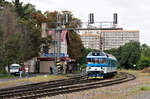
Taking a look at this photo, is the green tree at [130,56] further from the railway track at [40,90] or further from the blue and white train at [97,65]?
the railway track at [40,90]

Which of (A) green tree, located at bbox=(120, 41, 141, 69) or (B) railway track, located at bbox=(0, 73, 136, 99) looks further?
(A) green tree, located at bbox=(120, 41, 141, 69)

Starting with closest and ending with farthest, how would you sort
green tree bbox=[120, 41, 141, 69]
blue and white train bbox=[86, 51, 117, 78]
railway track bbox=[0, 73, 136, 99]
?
railway track bbox=[0, 73, 136, 99], blue and white train bbox=[86, 51, 117, 78], green tree bbox=[120, 41, 141, 69]

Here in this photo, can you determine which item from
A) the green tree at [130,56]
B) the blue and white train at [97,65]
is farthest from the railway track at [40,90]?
the green tree at [130,56]

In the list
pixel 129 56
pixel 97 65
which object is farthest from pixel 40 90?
pixel 129 56

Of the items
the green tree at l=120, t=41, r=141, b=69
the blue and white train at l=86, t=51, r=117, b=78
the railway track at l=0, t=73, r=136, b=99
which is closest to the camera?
the railway track at l=0, t=73, r=136, b=99

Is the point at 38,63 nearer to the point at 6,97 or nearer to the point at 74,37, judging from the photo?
the point at 74,37

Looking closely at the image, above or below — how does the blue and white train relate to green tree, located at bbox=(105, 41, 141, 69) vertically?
above

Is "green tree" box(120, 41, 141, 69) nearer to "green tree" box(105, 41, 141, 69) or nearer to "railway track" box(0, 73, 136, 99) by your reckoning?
"green tree" box(105, 41, 141, 69)

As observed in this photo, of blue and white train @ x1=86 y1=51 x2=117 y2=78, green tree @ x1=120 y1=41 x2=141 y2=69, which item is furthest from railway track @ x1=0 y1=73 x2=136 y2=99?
green tree @ x1=120 y1=41 x2=141 y2=69

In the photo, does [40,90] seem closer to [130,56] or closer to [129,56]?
[130,56]

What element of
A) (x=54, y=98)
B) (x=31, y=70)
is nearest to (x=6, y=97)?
(x=54, y=98)

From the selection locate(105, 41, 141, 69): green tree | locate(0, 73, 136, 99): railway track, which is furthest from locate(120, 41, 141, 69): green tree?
locate(0, 73, 136, 99): railway track

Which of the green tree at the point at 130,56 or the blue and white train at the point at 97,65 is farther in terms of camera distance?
the green tree at the point at 130,56

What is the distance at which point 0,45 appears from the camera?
25750 mm
